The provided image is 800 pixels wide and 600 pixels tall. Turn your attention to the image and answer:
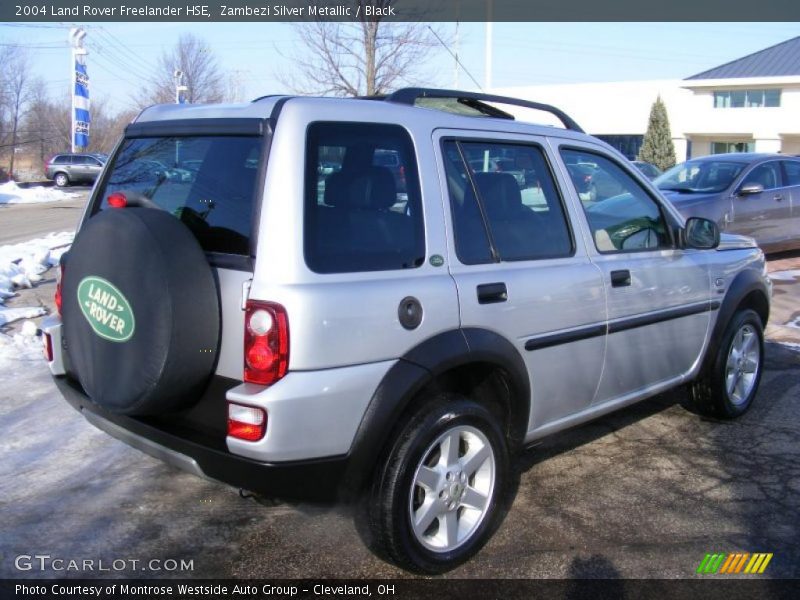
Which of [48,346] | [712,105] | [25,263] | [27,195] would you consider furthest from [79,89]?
[712,105]

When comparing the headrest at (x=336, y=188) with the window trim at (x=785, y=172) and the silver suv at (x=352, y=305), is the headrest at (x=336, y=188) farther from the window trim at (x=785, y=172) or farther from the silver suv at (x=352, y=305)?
the window trim at (x=785, y=172)

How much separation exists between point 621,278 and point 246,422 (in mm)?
2187

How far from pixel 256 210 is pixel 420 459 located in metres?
1.17

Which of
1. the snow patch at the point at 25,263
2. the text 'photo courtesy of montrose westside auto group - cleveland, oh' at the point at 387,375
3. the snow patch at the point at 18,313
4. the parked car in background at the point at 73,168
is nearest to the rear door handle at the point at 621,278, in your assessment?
the text 'photo courtesy of montrose westside auto group - cleveland, oh' at the point at 387,375

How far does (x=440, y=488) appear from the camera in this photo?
3.18 m

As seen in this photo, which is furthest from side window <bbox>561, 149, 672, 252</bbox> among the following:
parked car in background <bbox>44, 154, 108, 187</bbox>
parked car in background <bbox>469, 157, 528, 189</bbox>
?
Result: parked car in background <bbox>44, 154, 108, 187</bbox>

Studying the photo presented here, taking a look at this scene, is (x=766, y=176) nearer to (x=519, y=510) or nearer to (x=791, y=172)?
(x=791, y=172)

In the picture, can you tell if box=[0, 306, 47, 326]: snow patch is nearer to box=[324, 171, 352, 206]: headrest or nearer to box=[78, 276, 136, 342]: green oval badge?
box=[78, 276, 136, 342]: green oval badge

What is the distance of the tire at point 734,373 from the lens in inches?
192

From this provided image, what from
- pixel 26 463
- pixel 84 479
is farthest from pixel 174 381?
pixel 26 463

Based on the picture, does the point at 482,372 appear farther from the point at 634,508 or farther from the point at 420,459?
the point at 634,508

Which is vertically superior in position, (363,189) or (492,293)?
(363,189)

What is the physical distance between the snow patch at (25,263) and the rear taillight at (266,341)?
6214mm

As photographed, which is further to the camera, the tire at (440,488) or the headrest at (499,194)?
the headrest at (499,194)
